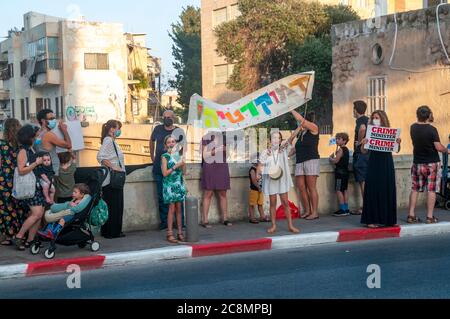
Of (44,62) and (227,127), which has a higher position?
(44,62)

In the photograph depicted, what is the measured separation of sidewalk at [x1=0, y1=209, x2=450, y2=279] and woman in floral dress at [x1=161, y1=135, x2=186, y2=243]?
0.95ft

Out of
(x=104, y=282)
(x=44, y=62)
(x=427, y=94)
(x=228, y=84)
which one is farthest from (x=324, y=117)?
(x=104, y=282)

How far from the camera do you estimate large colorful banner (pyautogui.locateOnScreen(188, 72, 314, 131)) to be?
1222 cm

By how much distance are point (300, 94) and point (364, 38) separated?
15.0m

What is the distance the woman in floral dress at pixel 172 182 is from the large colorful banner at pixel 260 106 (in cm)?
201

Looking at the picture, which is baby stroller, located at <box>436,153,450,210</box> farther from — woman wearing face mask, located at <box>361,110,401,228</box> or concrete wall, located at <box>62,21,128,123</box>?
concrete wall, located at <box>62,21,128,123</box>

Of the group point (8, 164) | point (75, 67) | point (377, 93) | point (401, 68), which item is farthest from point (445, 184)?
point (75, 67)

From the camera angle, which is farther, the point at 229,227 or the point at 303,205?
the point at 303,205

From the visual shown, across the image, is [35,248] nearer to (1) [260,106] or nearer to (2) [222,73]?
(1) [260,106]

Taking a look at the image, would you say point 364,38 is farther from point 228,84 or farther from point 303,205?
point 228,84

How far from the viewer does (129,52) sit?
61.9 meters

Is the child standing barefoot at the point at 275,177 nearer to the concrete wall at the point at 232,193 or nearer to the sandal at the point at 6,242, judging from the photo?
the concrete wall at the point at 232,193

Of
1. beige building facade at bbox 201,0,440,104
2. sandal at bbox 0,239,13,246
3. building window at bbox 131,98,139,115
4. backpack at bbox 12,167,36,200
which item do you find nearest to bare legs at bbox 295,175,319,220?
backpack at bbox 12,167,36,200

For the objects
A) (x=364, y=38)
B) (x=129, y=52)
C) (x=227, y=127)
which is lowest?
(x=227, y=127)
